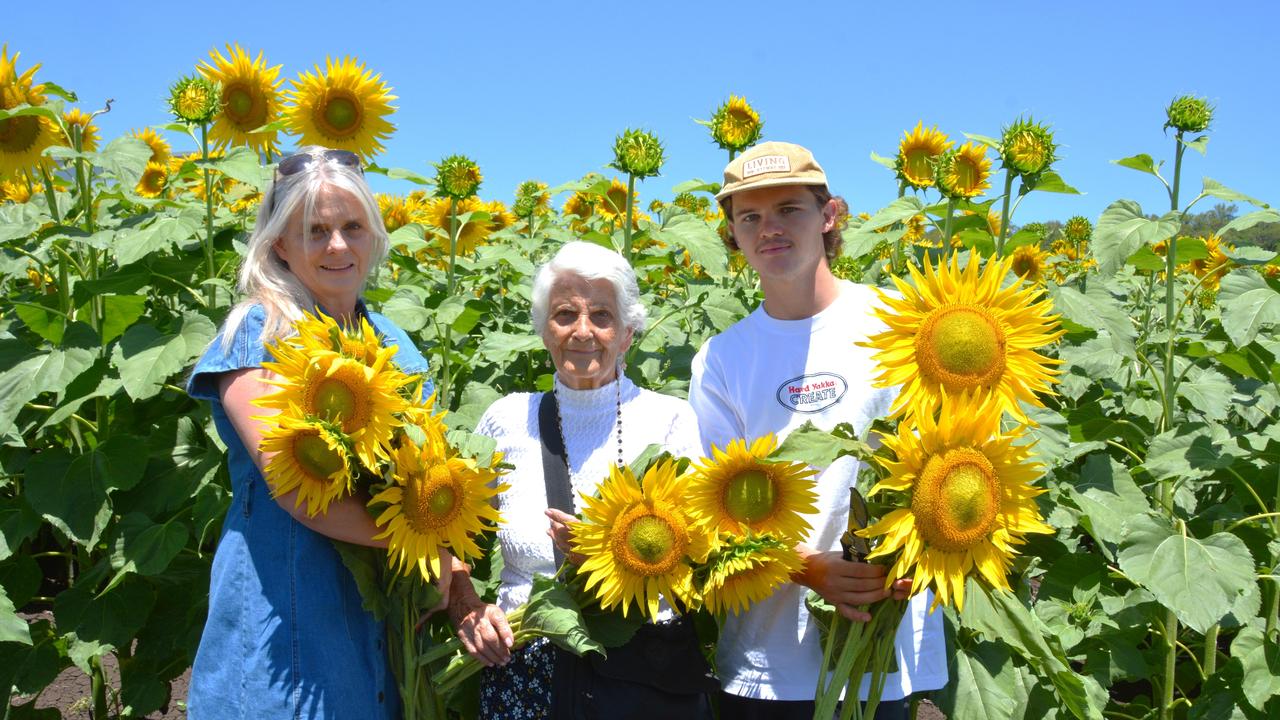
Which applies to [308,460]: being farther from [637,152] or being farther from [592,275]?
[637,152]

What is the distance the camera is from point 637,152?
3000 mm

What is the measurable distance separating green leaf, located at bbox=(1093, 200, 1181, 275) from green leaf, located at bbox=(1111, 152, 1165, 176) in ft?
0.33

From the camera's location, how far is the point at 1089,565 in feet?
8.96

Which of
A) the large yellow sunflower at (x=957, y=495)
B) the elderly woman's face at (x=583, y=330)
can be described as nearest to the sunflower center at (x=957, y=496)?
the large yellow sunflower at (x=957, y=495)

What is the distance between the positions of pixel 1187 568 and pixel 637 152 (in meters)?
1.85

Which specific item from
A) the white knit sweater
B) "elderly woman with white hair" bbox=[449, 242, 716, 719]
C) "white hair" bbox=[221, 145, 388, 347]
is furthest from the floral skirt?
"white hair" bbox=[221, 145, 388, 347]

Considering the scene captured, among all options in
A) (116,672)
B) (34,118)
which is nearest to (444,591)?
(34,118)

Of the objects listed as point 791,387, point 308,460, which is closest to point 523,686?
point 308,460

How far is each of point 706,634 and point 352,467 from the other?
0.92 m

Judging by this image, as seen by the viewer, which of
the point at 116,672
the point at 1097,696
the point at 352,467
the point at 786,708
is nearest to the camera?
the point at 352,467

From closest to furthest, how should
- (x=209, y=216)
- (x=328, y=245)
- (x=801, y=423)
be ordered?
1. (x=328, y=245)
2. (x=801, y=423)
3. (x=209, y=216)

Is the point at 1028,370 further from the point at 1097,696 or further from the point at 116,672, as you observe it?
the point at 116,672

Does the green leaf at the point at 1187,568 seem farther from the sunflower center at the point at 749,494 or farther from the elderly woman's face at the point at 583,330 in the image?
the elderly woman's face at the point at 583,330

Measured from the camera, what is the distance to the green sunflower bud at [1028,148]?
2.55 meters
